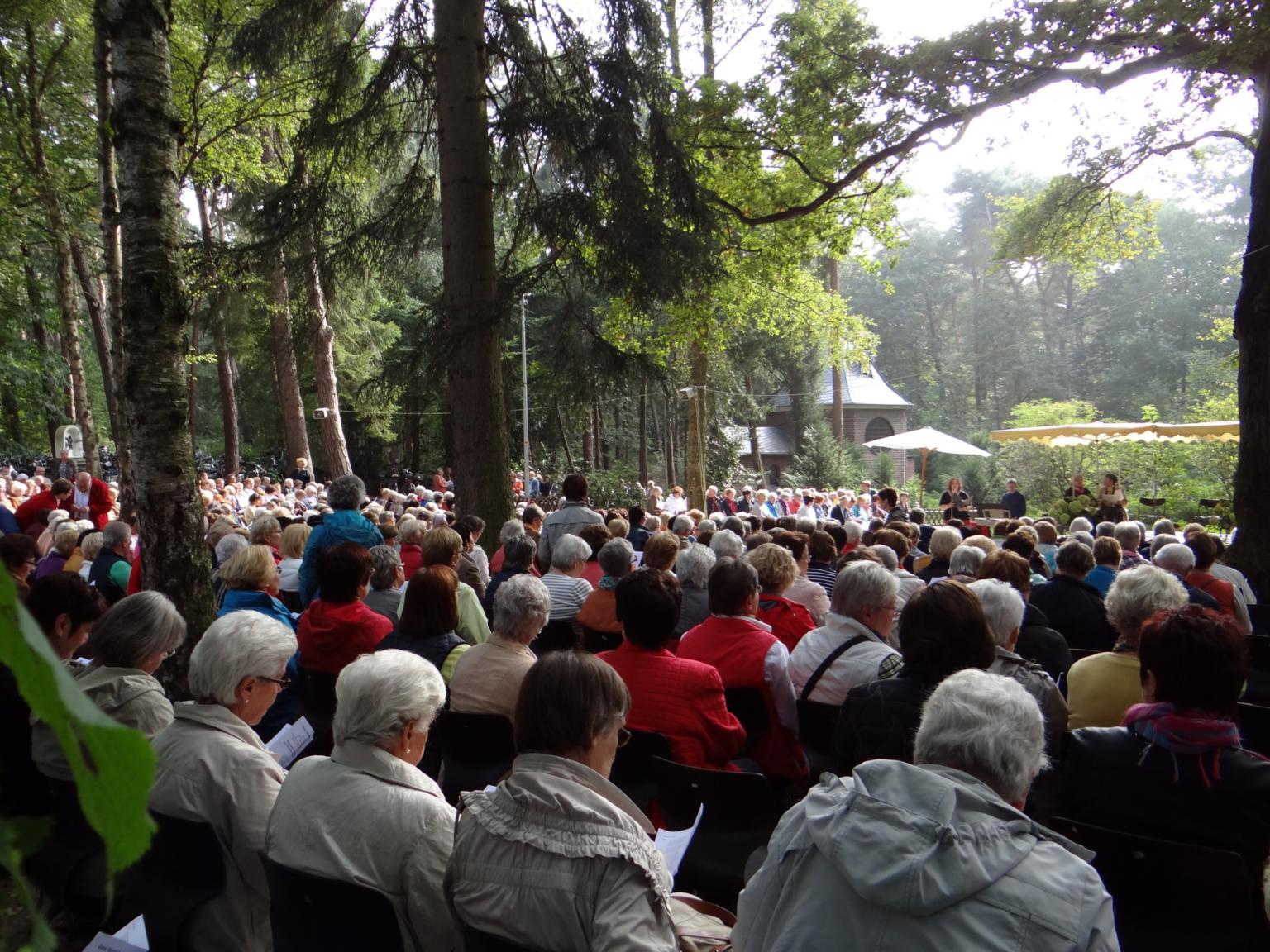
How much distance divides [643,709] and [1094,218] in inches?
503

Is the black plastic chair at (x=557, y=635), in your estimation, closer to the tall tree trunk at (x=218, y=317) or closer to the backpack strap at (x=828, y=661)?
the backpack strap at (x=828, y=661)

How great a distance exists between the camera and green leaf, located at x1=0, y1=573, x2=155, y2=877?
0.35 m

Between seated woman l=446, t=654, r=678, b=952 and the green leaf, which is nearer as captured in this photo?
the green leaf

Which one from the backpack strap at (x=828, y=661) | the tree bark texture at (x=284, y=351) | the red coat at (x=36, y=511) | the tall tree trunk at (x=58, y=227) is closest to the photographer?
the backpack strap at (x=828, y=661)

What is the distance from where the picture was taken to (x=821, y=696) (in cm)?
386

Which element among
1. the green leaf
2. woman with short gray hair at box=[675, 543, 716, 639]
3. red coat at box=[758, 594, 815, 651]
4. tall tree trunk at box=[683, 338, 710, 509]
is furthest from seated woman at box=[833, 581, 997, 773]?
tall tree trunk at box=[683, 338, 710, 509]

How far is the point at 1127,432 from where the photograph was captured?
70.8 ft

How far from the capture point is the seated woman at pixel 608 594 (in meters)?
5.50

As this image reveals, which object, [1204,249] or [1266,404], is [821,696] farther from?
[1204,249]

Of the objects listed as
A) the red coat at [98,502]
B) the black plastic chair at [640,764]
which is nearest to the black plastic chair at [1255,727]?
the black plastic chair at [640,764]

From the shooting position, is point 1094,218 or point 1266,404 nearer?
point 1266,404

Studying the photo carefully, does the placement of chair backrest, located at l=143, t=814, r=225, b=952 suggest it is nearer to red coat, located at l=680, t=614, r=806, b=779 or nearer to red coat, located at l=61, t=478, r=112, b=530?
red coat, located at l=680, t=614, r=806, b=779

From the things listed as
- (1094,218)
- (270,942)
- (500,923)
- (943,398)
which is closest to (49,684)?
(500,923)

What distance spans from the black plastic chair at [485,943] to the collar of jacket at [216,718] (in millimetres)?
1062
